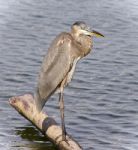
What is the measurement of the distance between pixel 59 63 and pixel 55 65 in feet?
0.21

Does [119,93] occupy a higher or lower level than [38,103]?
lower

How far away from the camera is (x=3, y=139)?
35.3 ft

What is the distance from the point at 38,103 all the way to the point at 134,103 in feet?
9.67

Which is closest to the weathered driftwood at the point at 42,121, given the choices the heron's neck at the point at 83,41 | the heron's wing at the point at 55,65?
the heron's wing at the point at 55,65

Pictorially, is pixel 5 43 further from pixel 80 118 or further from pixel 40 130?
pixel 40 130

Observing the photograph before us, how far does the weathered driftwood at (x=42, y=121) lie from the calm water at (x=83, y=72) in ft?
1.00

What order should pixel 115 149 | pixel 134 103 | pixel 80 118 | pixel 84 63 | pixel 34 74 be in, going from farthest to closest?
pixel 84 63
pixel 34 74
pixel 134 103
pixel 80 118
pixel 115 149

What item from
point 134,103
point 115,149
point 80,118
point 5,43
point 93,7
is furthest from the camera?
point 93,7

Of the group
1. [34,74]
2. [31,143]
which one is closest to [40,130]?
[31,143]

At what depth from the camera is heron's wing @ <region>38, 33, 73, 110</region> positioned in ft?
34.4

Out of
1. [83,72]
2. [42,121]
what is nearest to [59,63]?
[42,121]

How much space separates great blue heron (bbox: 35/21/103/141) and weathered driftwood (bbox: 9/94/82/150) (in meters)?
0.22

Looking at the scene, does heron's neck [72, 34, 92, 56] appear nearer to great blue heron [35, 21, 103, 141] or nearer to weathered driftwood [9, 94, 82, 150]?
great blue heron [35, 21, 103, 141]

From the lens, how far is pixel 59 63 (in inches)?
415
